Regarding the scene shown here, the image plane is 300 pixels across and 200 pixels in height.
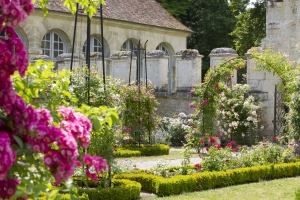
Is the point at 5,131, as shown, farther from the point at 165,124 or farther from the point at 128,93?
the point at 165,124

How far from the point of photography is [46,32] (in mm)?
21062

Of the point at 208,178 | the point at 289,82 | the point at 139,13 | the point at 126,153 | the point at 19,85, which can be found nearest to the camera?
the point at 19,85

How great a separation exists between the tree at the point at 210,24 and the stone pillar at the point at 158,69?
12180mm

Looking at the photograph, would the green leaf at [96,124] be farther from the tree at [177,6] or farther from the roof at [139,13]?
the tree at [177,6]

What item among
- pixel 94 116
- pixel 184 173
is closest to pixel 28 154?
pixel 94 116

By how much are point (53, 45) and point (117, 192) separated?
1487 cm

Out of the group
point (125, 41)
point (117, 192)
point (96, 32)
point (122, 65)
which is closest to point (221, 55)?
point (122, 65)

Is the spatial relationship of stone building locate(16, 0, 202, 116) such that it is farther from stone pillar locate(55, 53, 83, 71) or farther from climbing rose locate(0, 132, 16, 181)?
climbing rose locate(0, 132, 16, 181)

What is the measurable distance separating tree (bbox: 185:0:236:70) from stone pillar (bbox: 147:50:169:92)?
40.0 ft

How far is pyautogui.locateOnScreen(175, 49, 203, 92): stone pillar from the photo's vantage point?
56.3 ft

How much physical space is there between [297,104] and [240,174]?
287cm

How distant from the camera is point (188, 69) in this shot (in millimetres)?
17234

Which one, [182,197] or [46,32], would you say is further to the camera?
[46,32]

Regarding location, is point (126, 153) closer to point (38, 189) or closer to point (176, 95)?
point (176, 95)
